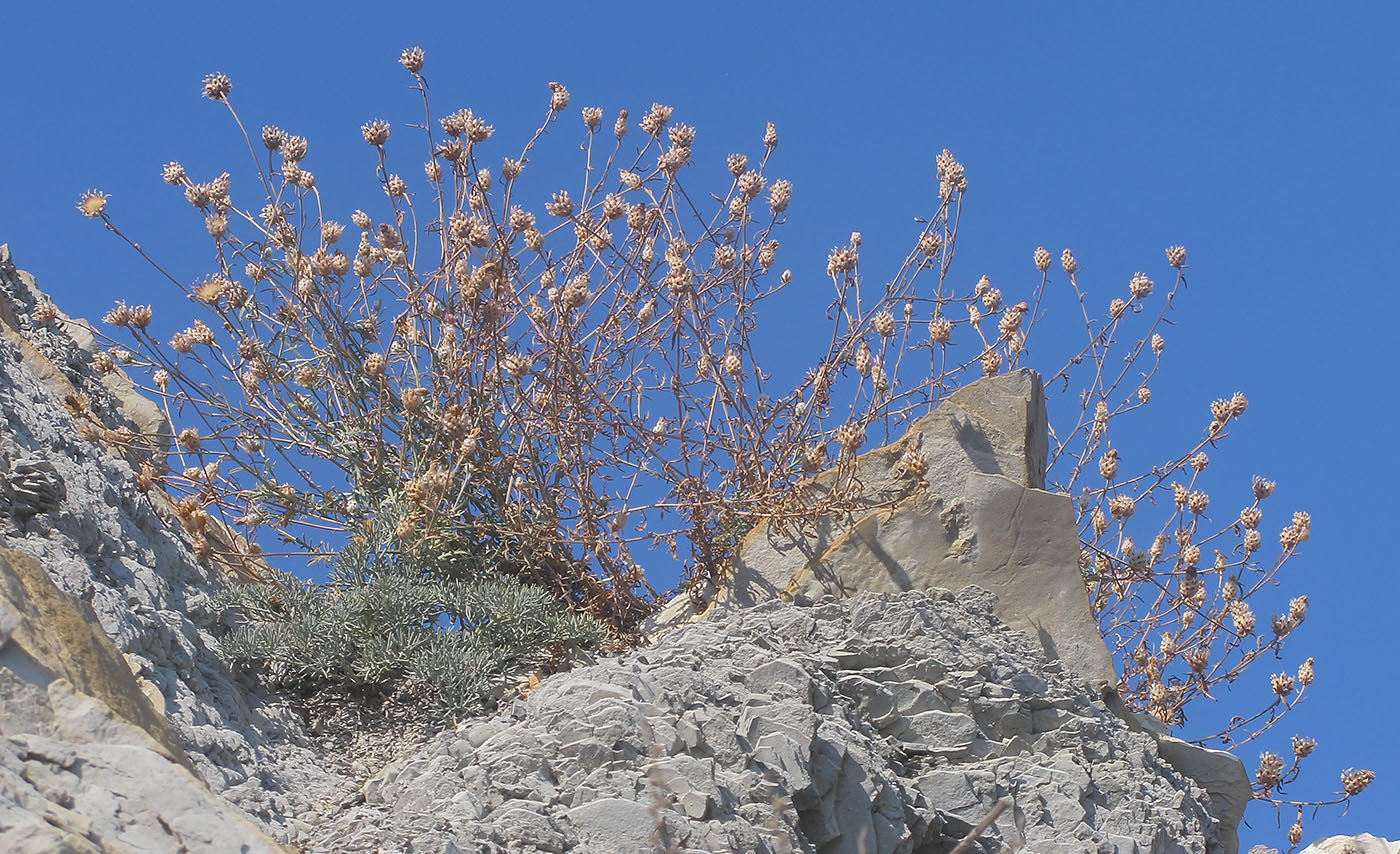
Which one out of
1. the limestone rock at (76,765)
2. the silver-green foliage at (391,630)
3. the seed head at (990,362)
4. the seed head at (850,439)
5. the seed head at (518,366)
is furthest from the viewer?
the seed head at (990,362)

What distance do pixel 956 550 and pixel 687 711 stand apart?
2052mm

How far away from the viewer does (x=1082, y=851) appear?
479cm

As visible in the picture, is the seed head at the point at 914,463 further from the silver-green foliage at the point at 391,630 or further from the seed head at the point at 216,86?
the seed head at the point at 216,86

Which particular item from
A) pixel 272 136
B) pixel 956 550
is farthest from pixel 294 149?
pixel 956 550

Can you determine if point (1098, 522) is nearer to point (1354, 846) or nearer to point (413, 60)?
point (1354, 846)

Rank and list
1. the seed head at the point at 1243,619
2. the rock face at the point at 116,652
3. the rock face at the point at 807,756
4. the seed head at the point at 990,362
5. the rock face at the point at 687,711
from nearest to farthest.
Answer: the rock face at the point at 116,652 → the rock face at the point at 687,711 → the rock face at the point at 807,756 → the seed head at the point at 990,362 → the seed head at the point at 1243,619

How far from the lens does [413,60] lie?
21.4 feet

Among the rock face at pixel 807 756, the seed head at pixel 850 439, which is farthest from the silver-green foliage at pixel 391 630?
the seed head at pixel 850 439

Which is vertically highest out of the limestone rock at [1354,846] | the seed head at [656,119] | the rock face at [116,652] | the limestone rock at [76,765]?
the seed head at [656,119]

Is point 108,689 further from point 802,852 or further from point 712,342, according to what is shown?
point 712,342

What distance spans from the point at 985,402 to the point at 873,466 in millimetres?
578

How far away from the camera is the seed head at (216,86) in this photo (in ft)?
21.6

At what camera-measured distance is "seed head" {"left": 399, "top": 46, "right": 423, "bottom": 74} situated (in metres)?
6.52

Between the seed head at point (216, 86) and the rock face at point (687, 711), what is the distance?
143 cm
